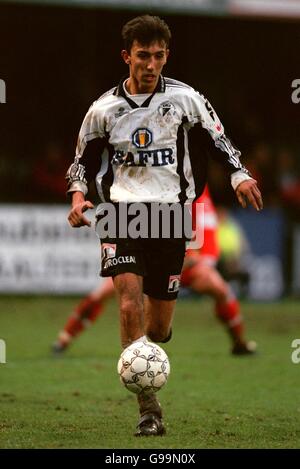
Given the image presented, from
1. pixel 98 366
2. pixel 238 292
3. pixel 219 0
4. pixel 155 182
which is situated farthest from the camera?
pixel 238 292

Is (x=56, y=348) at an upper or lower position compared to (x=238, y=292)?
lower

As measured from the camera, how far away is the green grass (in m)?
6.48

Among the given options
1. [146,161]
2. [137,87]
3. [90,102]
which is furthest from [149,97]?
[90,102]

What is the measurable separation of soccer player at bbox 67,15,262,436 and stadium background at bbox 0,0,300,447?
8.17 meters

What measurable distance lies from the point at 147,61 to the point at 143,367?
177cm

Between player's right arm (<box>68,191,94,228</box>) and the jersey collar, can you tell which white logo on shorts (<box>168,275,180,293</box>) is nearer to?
player's right arm (<box>68,191,94,228</box>)

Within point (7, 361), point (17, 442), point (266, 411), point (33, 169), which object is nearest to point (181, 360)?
point (7, 361)

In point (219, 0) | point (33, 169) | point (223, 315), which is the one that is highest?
point (219, 0)

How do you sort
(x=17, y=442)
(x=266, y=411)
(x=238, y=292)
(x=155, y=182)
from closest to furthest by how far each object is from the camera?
1. (x=17, y=442)
2. (x=155, y=182)
3. (x=266, y=411)
4. (x=238, y=292)

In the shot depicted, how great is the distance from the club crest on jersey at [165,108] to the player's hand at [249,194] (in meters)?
0.62

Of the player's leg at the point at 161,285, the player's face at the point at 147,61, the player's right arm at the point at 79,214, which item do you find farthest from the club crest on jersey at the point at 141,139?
the player's leg at the point at 161,285

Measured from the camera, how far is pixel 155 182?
22.5ft

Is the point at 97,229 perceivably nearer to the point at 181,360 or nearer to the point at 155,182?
the point at 155,182

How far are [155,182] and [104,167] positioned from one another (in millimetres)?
376
